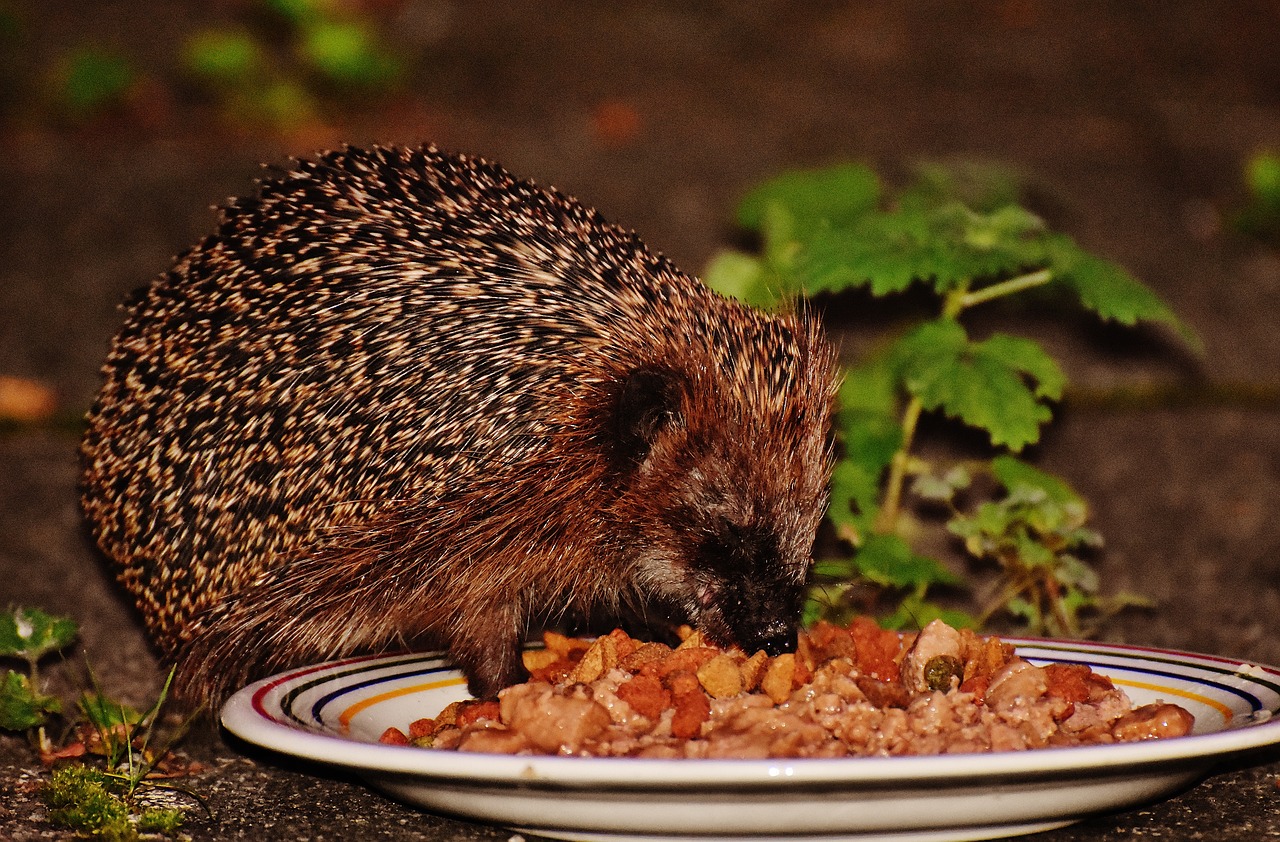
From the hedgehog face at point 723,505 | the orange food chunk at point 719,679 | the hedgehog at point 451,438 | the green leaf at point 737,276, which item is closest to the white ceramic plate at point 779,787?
the orange food chunk at point 719,679

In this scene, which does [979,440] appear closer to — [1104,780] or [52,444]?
[1104,780]

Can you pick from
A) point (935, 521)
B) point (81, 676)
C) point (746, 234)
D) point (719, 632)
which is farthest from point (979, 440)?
point (81, 676)

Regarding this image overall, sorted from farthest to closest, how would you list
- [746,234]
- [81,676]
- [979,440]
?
[746,234]
[979,440]
[81,676]

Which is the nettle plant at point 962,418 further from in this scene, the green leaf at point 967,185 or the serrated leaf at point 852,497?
the green leaf at point 967,185

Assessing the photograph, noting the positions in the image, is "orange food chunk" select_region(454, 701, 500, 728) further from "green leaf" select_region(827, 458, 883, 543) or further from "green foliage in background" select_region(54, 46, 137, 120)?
"green foliage in background" select_region(54, 46, 137, 120)

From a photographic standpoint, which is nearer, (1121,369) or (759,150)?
(1121,369)

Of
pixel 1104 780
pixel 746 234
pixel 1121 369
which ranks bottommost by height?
pixel 1104 780
